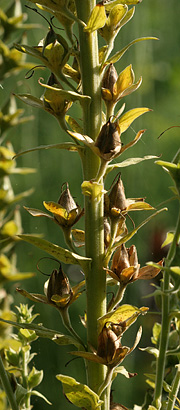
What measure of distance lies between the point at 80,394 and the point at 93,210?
0.32ft

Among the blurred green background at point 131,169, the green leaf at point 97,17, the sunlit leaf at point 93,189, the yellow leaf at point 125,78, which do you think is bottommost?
the blurred green background at point 131,169

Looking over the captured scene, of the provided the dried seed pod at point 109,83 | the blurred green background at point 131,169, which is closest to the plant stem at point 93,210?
the dried seed pod at point 109,83

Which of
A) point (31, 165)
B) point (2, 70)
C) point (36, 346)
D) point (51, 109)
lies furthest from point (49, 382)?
point (51, 109)

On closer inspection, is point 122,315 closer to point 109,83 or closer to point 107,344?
point 107,344

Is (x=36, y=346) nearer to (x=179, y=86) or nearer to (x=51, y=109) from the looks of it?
(x=51, y=109)

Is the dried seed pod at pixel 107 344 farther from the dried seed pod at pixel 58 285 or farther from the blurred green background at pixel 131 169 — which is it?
the blurred green background at pixel 131 169

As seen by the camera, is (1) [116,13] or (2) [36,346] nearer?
(1) [116,13]

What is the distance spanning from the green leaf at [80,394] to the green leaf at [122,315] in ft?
0.10

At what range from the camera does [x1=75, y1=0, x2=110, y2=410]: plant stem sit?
0.94 feet

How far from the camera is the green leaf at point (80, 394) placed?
0.27 m

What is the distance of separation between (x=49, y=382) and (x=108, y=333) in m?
0.56

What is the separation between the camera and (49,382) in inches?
31.6

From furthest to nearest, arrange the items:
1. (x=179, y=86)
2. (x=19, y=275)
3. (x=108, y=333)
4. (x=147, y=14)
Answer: (x=179, y=86)
(x=147, y=14)
(x=19, y=275)
(x=108, y=333)

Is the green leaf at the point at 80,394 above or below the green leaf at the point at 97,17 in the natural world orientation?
below
